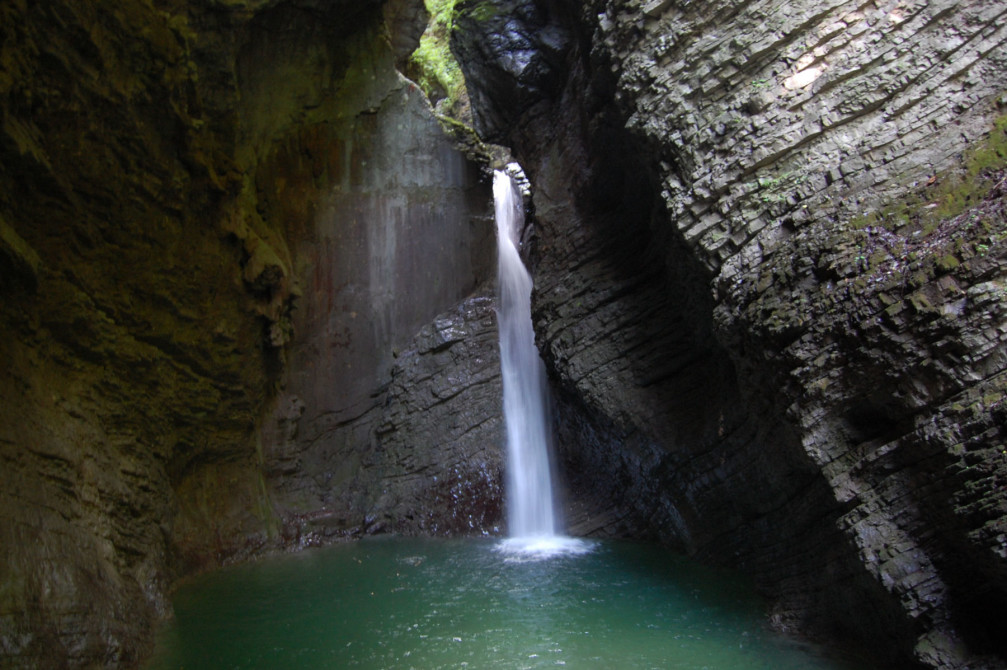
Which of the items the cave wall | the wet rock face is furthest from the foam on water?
the cave wall

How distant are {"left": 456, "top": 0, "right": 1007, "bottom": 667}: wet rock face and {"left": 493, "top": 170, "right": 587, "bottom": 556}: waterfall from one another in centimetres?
169

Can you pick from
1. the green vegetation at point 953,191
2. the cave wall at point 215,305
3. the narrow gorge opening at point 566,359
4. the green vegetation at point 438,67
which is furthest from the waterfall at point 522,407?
the green vegetation at point 953,191

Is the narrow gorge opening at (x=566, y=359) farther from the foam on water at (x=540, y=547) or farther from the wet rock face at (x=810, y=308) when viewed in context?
the foam on water at (x=540, y=547)

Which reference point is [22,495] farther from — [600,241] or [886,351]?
[600,241]

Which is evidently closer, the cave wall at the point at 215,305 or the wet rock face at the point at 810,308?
the wet rock face at the point at 810,308

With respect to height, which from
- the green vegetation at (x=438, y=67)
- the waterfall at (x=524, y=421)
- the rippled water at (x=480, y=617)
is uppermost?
the green vegetation at (x=438, y=67)

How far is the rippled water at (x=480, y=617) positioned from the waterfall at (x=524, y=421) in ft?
5.47

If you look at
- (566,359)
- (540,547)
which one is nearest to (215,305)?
(566,359)

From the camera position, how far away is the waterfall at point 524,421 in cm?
1175

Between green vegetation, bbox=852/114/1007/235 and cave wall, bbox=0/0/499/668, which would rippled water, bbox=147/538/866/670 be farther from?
green vegetation, bbox=852/114/1007/235

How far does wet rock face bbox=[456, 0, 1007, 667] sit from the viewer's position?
4.97m

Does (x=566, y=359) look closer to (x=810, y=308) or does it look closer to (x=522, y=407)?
(x=522, y=407)

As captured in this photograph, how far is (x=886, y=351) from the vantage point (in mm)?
5336

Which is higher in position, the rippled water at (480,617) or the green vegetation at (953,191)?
the green vegetation at (953,191)
